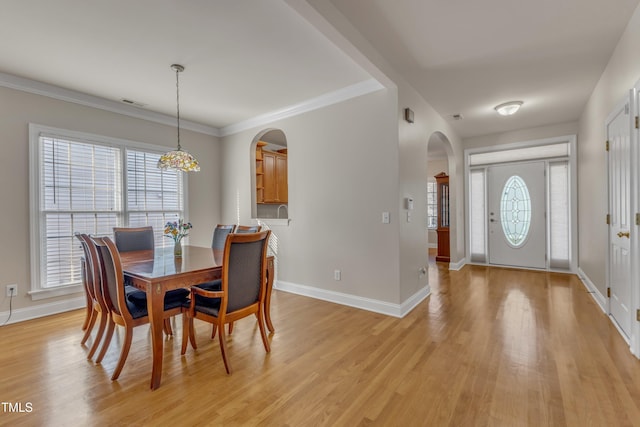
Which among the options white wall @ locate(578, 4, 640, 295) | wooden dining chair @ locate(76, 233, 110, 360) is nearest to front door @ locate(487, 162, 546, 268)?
white wall @ locate(578, 4, 640, 295)

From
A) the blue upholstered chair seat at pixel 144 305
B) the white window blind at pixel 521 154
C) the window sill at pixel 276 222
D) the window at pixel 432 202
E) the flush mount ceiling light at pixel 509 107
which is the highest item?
the flush mount ceiling light at pixel 509 107

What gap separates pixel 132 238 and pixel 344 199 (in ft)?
8.58

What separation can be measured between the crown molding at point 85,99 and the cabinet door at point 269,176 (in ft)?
4.00

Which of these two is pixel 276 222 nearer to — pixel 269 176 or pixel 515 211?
pixel 269 176

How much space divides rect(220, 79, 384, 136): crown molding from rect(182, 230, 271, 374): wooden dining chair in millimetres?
2199

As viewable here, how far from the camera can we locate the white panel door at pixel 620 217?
2601 millimetres

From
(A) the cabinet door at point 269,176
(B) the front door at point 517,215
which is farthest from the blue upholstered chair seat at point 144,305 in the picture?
(B) the front door at point 517,215

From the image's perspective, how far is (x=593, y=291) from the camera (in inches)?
160

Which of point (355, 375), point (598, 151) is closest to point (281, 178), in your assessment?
point (355, 375)

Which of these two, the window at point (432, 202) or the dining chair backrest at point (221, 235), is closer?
the dining chair backrest at point (221, 235)

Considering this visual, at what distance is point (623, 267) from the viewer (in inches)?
109

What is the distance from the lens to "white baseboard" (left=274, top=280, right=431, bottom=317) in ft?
11.2

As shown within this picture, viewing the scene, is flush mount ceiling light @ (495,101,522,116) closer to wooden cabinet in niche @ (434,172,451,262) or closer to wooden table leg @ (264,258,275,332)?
wooden cabinet in niche @ (434,172,451,262)

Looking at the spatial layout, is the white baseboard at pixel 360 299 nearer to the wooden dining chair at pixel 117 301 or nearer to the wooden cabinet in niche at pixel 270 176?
the wooden cabinet in niche at pixel 270 176
